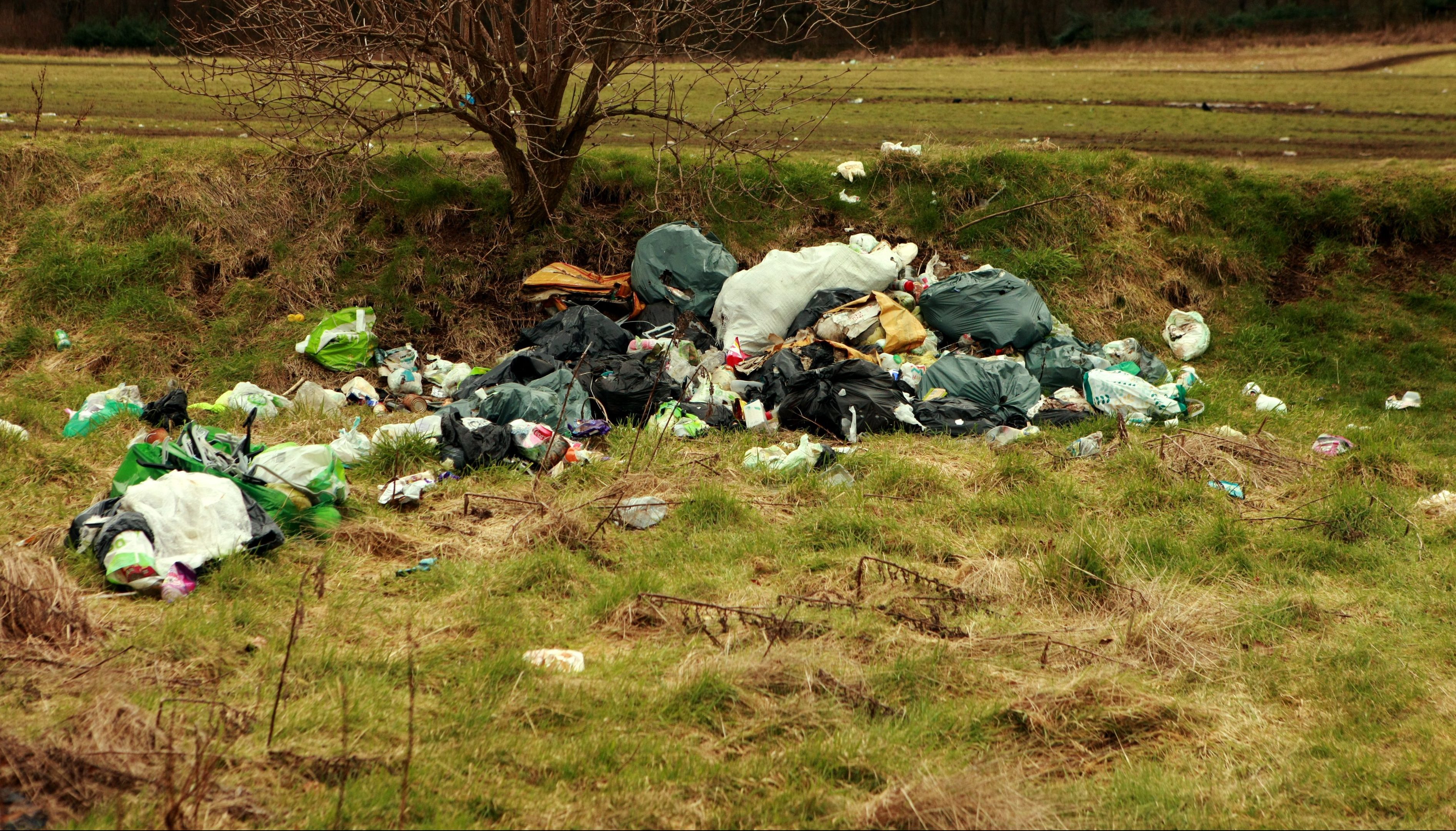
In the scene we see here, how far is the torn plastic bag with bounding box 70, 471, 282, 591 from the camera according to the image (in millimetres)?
3930

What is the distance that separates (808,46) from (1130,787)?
2168cm

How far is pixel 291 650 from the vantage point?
3.49 metres

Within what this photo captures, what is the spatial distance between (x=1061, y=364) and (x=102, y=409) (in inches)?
249

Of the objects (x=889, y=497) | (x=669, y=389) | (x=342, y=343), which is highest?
(x=342, y=343)

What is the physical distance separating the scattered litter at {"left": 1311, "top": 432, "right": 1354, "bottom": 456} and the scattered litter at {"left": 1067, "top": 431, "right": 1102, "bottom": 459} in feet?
4.39

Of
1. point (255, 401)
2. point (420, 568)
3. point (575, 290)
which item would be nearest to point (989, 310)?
point (575, 290)

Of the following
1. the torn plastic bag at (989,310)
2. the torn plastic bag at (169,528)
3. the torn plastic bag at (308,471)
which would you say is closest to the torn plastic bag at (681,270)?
the torn plastic bag at (989,310)

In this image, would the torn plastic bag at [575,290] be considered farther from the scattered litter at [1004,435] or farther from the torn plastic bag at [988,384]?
the scattered litter at [1004,435]

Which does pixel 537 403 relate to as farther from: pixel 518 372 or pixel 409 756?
pixel 409 756

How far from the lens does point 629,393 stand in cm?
641

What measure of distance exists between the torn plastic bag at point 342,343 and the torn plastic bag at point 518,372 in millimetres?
1178

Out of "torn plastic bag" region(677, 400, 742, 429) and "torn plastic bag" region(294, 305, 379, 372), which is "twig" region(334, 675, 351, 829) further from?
"torn plastic bag" region(294, 305, 379, 372)

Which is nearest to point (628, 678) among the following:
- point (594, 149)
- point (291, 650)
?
point (291, 650)

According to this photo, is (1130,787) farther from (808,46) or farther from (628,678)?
(808,46)
